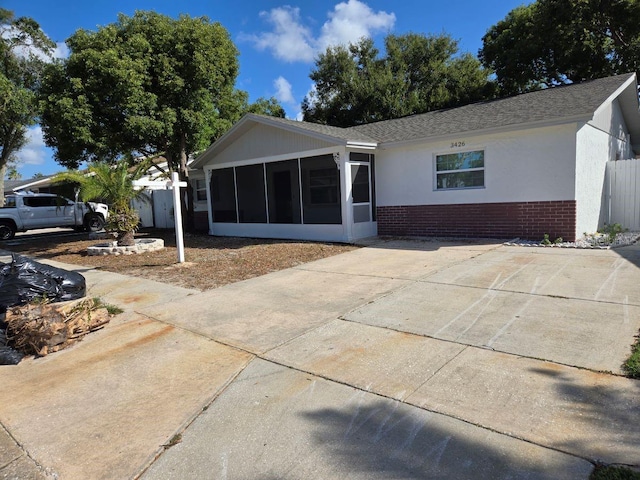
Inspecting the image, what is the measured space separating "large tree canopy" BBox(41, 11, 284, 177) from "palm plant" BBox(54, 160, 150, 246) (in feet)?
4.56

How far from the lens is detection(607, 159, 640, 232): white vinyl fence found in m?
11.5

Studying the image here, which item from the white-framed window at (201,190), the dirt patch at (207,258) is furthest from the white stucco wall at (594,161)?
the white-framed window at (201,190)

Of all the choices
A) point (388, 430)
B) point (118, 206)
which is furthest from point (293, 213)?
point (388, 430)

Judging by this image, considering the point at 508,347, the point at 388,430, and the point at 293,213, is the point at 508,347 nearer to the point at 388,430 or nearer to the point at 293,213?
the point at 388,430

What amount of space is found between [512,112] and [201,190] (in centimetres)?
1231

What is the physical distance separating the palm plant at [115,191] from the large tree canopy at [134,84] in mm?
1389

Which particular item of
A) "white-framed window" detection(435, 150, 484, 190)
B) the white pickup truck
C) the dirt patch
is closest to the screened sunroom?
the dirt patch

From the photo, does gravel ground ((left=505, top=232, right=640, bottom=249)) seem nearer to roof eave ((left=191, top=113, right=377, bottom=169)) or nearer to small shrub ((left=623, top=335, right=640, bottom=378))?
roof eave ((left=191, top=113, right=377, bottom=169))

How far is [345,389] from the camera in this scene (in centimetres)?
340

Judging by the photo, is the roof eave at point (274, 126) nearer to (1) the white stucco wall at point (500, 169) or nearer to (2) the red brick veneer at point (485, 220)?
(1) the white stucco wall at point (500, 169)

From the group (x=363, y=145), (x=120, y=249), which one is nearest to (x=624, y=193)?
(x=363, y=145)

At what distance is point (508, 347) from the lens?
4.00m

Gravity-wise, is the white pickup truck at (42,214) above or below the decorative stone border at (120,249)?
above

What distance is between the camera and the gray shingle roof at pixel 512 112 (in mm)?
9502
